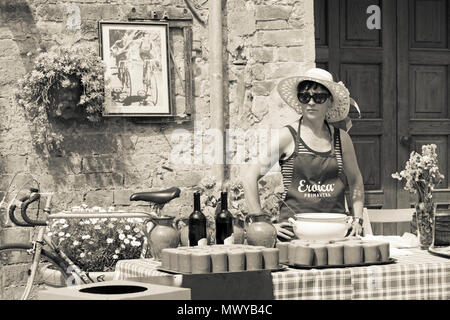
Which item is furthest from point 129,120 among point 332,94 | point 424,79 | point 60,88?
point 424,79

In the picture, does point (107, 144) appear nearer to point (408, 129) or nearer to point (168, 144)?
point (168, 144)

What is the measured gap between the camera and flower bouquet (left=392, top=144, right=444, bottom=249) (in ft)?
13.6

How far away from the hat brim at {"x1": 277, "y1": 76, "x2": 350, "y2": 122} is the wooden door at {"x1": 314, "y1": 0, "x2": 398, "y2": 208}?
2401 millimetres

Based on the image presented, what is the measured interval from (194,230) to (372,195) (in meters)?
4.04

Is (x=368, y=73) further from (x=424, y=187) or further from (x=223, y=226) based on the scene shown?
(x=223, y=226)

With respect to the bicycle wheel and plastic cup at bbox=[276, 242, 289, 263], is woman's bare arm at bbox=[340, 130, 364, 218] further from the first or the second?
the bicycle wheel

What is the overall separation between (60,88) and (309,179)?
2479 mm

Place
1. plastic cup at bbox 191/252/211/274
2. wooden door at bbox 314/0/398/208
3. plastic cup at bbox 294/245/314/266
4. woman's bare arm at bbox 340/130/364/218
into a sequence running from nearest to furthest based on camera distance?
plastic cup at bbox 191/252/211/274
plastic cup at bbox 294/245/314/266
woman's bare arm at bbox 340/130/364/218
wooden door at bbox 314/0/398/208

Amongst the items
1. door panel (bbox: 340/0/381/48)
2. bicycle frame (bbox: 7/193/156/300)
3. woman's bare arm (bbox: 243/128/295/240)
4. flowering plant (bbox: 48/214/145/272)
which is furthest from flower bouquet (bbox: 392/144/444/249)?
door panel (bbox: 340/0/381/48)

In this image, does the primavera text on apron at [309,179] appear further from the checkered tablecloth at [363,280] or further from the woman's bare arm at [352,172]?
the checkered tablecloth at [363,280]

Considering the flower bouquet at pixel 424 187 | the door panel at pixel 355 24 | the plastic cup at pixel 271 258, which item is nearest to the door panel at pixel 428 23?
the door panel at pixel 355 24

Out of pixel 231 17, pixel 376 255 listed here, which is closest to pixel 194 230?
pixel 376 255

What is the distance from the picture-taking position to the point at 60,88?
6438 millimetres

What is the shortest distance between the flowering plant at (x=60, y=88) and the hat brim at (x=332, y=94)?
1942mm
